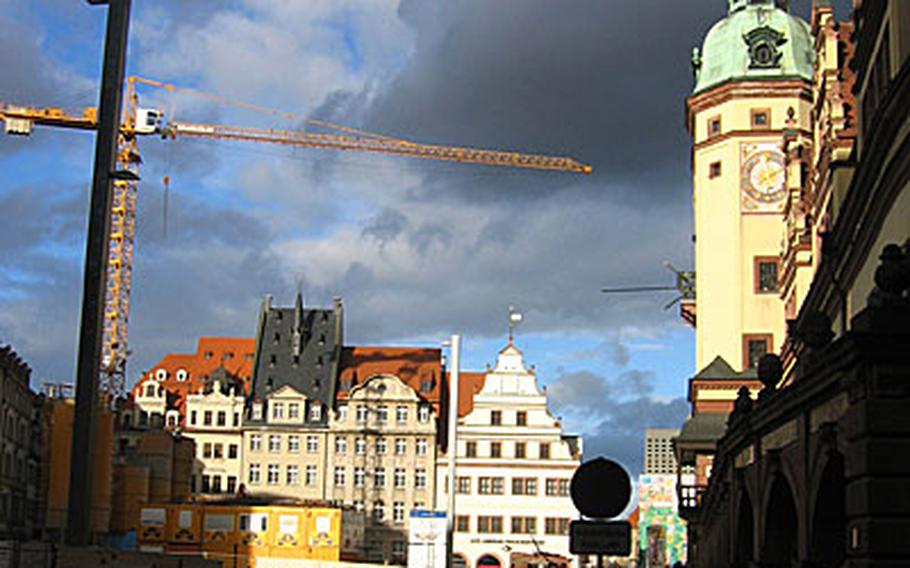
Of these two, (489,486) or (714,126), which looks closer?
(714,126)

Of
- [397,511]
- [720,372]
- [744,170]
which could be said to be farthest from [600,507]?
[397,511]

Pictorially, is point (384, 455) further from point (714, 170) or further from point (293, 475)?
point (714, 170)

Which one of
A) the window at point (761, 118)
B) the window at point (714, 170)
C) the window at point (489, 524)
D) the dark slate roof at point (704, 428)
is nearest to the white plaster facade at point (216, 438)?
the window at point (489, 524)

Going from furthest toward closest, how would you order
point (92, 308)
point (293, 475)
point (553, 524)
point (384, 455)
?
point (293, 475) < point (384, 455) < point (553, 524) < point (92, 308)

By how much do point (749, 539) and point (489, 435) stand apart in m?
73.1

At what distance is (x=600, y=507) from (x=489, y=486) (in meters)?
84.3

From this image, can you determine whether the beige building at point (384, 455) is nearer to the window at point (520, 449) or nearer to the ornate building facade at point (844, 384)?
the window at point (520, 449)

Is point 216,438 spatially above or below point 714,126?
below

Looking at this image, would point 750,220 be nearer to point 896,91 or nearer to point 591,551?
point 896,91

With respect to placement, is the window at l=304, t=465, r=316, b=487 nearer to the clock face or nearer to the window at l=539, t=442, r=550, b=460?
the window at l=539, t=442, r=550, b=460

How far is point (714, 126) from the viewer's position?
70.1 metres

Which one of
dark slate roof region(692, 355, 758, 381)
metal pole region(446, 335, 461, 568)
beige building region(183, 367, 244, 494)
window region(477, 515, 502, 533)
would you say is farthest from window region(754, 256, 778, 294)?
beige building region(183, 367, 244, 494)

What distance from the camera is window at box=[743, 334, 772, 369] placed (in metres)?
65.2

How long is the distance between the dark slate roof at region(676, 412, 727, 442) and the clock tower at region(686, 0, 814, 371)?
4.03m
